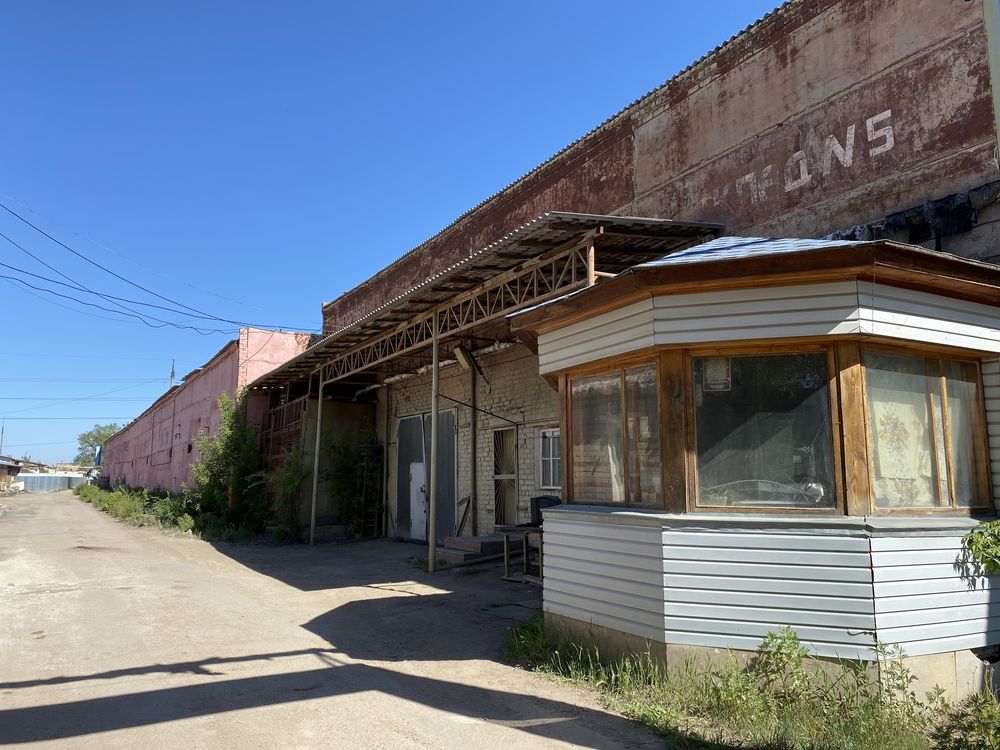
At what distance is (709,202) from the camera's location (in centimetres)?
978

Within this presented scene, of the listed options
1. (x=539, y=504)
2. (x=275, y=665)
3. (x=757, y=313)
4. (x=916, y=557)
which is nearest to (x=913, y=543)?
(x=916, y=557)

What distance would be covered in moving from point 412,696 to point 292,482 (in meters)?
12.6

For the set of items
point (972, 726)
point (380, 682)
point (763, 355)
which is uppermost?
point (763, 355)

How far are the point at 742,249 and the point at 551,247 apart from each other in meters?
3.39

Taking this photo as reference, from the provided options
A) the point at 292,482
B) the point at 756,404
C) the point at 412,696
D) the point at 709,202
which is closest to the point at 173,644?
the point at 412,696

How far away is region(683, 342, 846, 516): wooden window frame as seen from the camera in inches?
199

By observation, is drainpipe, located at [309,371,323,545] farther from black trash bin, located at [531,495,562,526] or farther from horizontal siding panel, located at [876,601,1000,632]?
horizontal siding panel, located at [876,601,1000,632]

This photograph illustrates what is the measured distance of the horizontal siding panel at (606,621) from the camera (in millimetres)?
5371

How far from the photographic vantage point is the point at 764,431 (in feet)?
17.3

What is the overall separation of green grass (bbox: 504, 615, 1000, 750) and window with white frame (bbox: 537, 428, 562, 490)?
250 inches

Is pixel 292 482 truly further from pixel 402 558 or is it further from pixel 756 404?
pixel 756 404

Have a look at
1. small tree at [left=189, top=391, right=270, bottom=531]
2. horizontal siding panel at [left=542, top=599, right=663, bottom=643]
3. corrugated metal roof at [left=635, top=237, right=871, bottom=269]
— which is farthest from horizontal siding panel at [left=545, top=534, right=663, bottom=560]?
small tree at [left=189, top=391, right=270, bottom=531]

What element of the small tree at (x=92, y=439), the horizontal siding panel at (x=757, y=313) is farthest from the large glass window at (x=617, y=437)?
the small tree at (x=92, y=439)

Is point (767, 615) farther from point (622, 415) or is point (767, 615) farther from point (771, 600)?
point (622, 415)
